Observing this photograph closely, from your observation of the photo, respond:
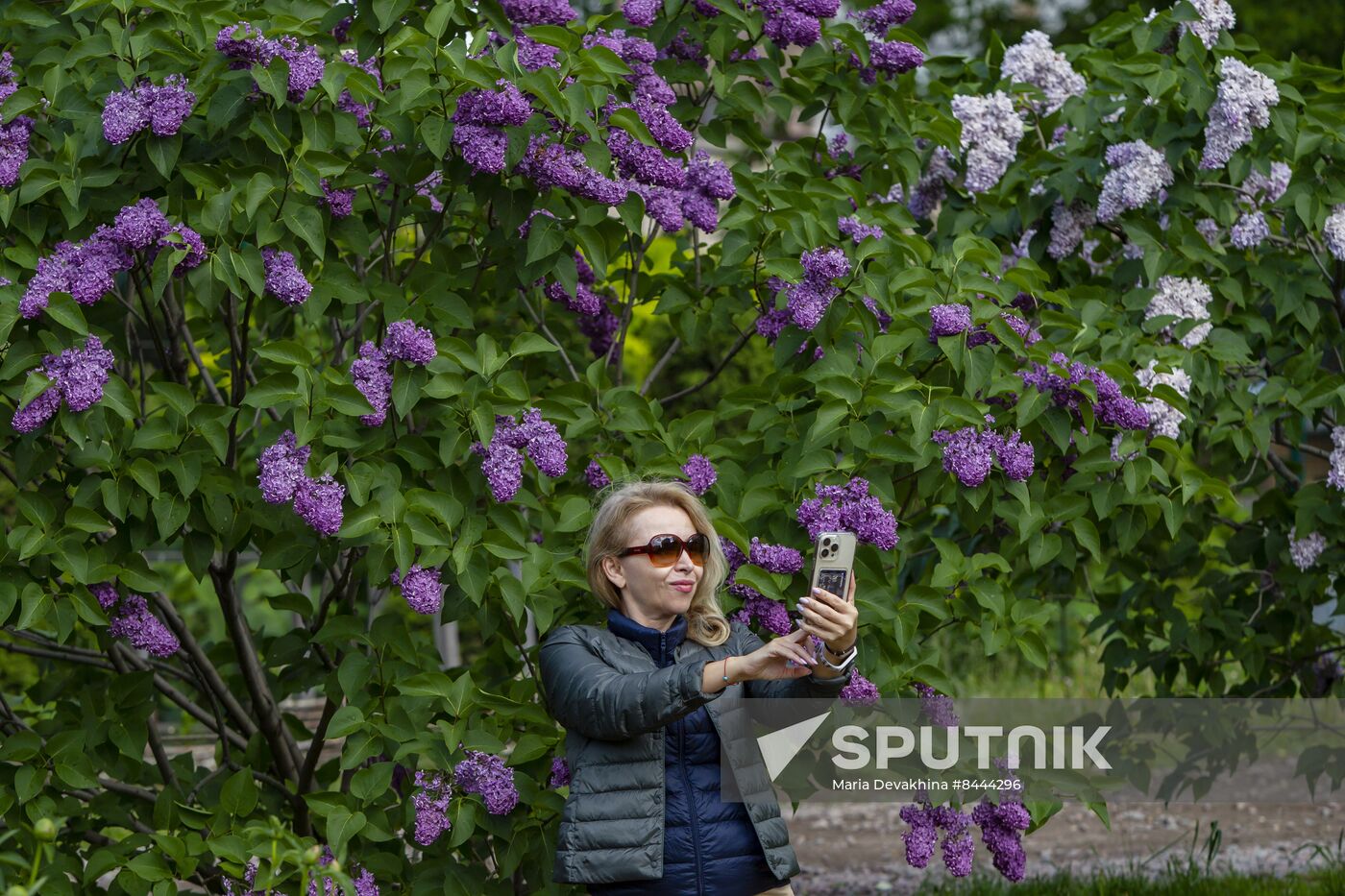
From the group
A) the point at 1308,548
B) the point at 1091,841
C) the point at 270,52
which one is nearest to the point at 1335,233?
the point at 1308,548

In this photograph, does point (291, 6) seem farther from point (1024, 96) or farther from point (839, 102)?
point (1024, 96)

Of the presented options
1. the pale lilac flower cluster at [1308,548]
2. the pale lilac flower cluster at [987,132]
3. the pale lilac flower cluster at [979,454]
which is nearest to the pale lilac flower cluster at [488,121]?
the pale lilac flower cluster at [979,454]

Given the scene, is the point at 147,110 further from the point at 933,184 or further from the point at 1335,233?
the point at 1335,233

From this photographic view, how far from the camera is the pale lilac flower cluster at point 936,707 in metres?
3.59

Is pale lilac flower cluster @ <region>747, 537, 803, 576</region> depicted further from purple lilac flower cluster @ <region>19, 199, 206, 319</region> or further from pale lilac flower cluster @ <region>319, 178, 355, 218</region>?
purple lilac flower cluster @ <region>19, 199, 206, 319</region>

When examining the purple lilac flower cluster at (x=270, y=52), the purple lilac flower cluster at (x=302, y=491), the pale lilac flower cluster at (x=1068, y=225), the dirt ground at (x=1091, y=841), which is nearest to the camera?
the purple lilac flower cluster at (x=302, y=491)

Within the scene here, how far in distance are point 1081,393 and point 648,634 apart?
1.30m

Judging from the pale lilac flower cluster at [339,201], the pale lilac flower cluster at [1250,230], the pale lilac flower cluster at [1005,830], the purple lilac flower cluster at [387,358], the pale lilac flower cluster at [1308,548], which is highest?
the pale lilac flower cluster at [1250,230]

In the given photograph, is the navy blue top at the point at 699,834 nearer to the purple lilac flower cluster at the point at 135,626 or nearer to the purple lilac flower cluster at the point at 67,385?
the purple lilac flower cluster at the point at 135,626

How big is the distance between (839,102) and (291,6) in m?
1.42

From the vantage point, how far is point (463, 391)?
10.8ft

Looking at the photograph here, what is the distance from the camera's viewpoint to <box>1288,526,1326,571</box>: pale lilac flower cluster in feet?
13.9

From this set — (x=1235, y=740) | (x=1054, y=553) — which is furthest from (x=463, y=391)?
Answer: (x=1235, y=740)

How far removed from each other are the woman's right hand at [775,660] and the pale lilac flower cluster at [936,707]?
103 centimetres
